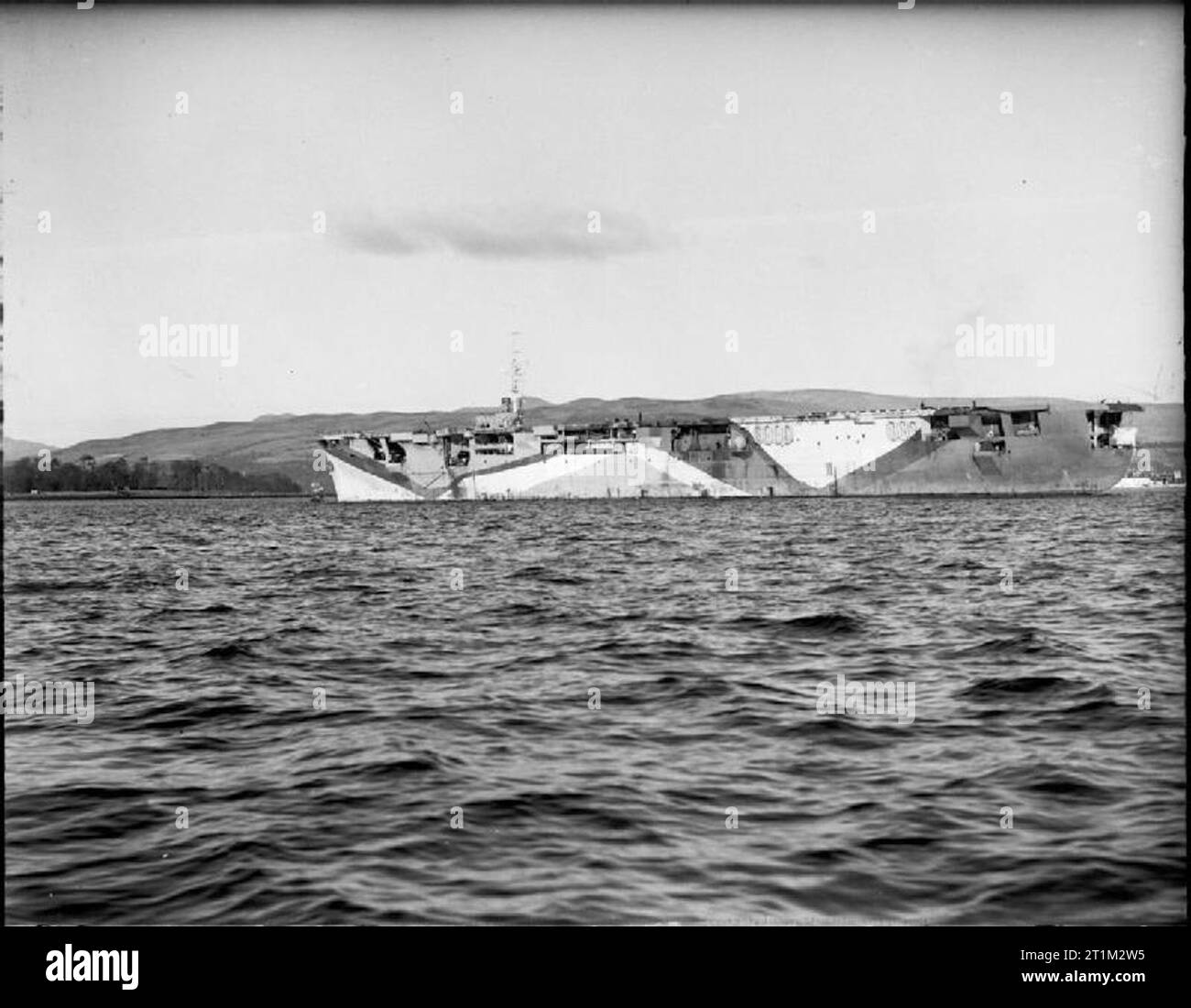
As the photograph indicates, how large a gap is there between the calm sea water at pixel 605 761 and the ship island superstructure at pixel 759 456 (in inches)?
2046

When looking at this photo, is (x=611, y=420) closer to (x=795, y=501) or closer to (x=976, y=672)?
(x=795, y=501)

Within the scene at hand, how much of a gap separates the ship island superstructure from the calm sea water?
52.0 m

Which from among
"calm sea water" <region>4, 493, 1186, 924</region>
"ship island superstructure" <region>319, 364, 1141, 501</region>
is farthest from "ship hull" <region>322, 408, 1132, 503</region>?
"calm sea water" <region>4, 493, 1186, 924</region>

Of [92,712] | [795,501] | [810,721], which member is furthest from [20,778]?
[795,501]

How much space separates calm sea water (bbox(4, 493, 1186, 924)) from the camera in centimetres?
530

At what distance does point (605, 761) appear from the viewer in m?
7.48

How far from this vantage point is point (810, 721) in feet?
28.2

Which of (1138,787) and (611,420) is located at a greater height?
(611,420)

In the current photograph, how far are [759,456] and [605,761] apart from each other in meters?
66.2

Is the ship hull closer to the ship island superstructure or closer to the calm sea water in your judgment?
the ship island superstructure

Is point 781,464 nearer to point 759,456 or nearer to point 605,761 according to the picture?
point 759,456

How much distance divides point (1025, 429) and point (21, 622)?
6238 centimetres

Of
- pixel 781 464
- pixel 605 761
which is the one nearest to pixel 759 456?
pixel 781 464

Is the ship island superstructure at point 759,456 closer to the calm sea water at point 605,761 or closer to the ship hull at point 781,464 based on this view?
the ship hull at point 781,464
